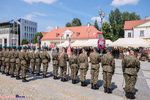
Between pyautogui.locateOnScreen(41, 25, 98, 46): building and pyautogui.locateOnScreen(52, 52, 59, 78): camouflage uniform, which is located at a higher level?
pyautogui.locateOnScreen(41, 25, 98, 46): building

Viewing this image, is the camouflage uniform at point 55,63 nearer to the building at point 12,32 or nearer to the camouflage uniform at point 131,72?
the camouflage uniform at point 131,72

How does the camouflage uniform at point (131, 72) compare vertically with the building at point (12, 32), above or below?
below

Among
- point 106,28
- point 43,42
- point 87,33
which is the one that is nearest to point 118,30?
point 106,28

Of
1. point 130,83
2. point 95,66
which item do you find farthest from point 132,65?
point 95,66

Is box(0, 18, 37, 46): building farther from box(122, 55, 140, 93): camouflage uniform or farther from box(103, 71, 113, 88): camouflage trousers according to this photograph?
box(122, 55, 140, 93): camouflage uniform

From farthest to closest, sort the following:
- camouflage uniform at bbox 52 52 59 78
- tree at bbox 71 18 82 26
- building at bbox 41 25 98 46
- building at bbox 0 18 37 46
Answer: tree at bbox 71 18 82 26, building at bbox 0 18 37 46, building at bbox 41 25 98 46, camouflage uniform at bbox 52 52 59 78

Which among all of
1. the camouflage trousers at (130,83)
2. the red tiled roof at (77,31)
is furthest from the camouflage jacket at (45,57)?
the red tiled roof at (77,31)

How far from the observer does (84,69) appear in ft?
20.6

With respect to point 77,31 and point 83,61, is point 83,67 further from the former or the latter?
point 77,31

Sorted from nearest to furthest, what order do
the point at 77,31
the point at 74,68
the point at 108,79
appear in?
1. the point at 108,79
2. the point at 74,68
3. the point at 77,31

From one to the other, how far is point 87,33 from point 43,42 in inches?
708

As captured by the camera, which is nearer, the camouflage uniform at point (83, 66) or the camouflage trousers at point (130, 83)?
the camouflage trousers at point (130, 83)

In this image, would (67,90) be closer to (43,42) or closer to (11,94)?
(11,94)

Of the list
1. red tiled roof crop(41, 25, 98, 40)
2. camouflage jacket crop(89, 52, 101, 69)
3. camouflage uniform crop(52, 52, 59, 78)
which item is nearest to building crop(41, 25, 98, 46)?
red tiled roof crop(41, 25, 98, 40)
